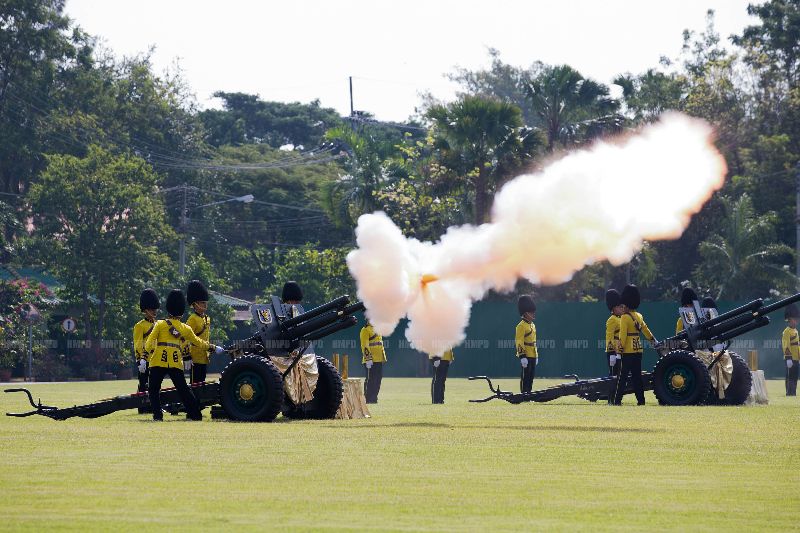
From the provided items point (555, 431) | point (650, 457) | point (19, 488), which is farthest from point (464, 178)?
point (19, 488)

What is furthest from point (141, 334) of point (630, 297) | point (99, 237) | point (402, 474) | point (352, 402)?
point (99, 237)

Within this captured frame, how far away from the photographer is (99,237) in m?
60.5

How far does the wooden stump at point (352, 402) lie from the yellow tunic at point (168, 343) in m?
2.74

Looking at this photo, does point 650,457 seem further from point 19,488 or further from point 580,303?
point 580,303

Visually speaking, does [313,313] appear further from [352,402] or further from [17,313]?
[17,313]

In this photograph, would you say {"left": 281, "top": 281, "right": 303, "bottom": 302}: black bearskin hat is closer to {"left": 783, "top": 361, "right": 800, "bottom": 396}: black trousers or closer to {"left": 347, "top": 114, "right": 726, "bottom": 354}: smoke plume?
{"left": 347, "top": 114, "right": 726, "bottom": 354}: smoke plume

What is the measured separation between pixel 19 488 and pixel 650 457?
23.5 feet

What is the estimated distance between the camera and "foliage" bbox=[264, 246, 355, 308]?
6788 cm

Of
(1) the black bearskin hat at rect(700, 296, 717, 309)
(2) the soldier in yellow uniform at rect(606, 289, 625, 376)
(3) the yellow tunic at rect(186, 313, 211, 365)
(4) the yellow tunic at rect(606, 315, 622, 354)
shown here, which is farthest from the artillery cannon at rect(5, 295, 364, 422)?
(1) the black bearskin hat at rect(700, 296, 717, 309)

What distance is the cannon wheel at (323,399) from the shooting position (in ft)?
80.8

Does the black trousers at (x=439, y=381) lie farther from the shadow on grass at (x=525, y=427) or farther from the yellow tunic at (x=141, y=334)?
the shadow on grass at (x=525, y=427)

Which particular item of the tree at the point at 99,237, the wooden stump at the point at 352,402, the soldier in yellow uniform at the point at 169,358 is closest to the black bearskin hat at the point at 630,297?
the wooden stump at the point at 352,402

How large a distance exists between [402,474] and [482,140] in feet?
137

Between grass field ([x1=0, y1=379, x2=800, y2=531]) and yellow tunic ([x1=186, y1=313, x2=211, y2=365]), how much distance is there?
2.22 meters
